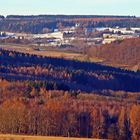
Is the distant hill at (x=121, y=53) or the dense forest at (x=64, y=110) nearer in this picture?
the dense forest at (x=64, y=110)

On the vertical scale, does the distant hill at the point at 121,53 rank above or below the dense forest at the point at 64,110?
below

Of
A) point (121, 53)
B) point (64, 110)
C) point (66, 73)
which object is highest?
point (64, 110)

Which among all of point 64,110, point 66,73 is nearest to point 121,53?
point 66,73

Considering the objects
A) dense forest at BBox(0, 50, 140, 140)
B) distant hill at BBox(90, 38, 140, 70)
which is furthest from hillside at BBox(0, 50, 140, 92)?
distant hill at BBox(90, 38, 140, 70)

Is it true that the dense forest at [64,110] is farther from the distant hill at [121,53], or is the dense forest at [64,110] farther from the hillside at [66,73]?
the distant hill at [121,53]

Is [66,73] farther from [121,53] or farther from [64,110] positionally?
[121,53]

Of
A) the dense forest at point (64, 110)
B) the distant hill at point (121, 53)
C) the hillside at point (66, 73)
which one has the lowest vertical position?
the distant hill at point (121, 53)

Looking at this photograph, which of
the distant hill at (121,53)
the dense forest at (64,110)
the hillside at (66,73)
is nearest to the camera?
the dense forest at (64,110)

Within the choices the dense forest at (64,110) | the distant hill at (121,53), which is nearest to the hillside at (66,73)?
the dense forest at (64,110)

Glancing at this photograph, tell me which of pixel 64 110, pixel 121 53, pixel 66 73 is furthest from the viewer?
pixel 121 53

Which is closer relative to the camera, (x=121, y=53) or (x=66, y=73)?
(x=66, y=73)
